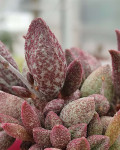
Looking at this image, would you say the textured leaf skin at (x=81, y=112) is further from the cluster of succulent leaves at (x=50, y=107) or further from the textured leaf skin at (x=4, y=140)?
the textured leaf skin at (x=4, y=140)

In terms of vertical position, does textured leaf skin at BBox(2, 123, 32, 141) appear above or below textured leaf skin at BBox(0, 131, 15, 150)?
above

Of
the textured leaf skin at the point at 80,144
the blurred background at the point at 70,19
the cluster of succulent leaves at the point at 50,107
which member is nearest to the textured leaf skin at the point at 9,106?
the cluster of succulent leaves at the point at 50,107

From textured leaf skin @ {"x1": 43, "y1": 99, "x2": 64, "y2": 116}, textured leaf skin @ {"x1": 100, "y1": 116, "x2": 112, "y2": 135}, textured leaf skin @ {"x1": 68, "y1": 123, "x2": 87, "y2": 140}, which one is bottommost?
textured leaf skin @ {"x1": 100, "y1": 116, "x2": 112, "y2": 135}

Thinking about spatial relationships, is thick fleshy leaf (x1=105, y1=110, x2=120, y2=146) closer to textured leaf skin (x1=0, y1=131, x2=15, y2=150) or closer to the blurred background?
textured leaf skin (x1=0, y1=131, x2=15, y2=150)

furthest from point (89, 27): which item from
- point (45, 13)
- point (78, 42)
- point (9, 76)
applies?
point (9, 76)

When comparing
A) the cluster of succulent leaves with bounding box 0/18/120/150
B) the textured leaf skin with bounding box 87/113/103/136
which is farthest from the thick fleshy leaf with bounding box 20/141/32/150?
the textured leaf skin with bounding box 87/113/103/136

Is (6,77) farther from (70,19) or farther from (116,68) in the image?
(70,19)

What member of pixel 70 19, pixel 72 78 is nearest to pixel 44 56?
pixel 72 78
